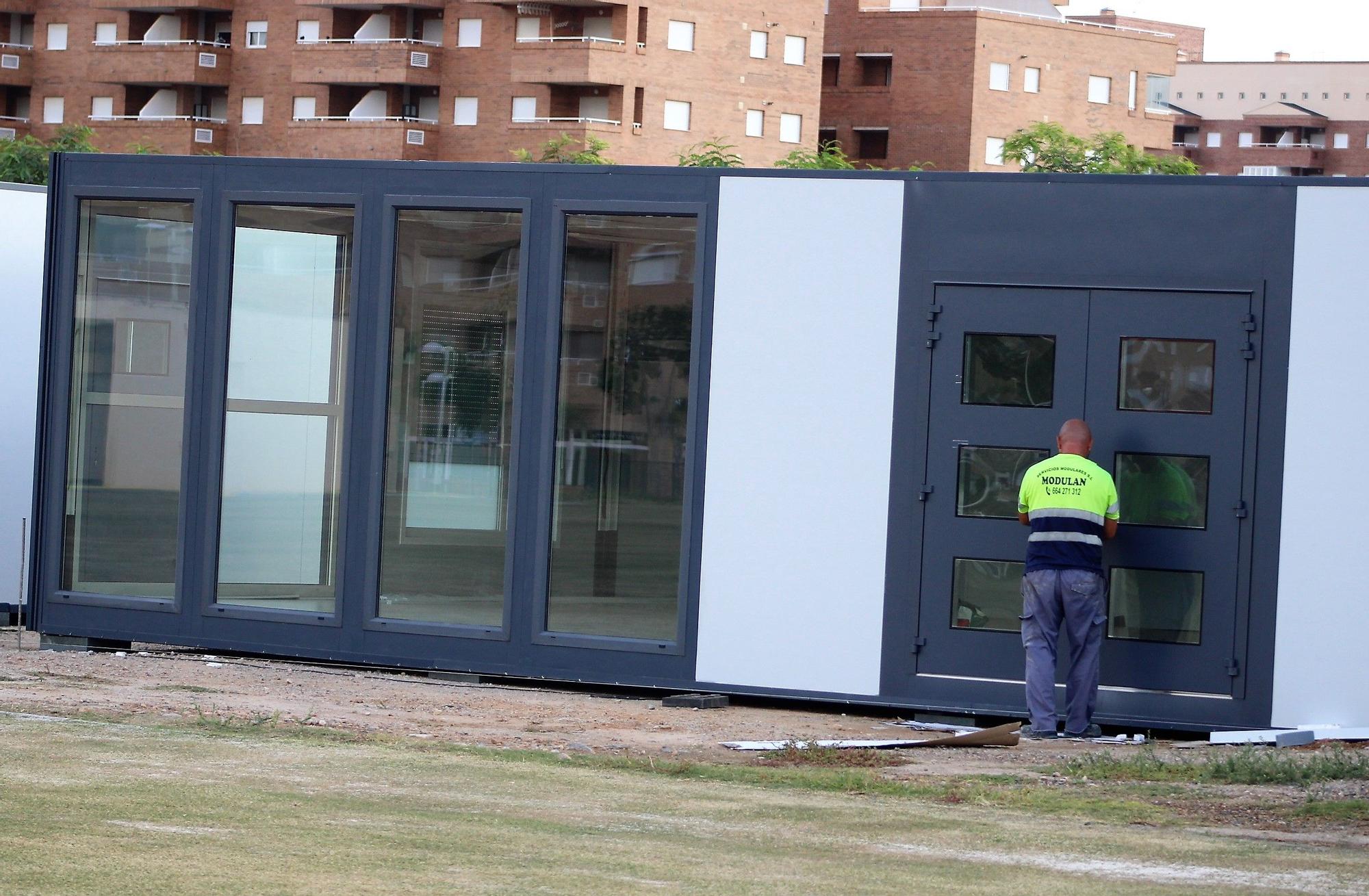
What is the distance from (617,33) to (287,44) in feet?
43.9

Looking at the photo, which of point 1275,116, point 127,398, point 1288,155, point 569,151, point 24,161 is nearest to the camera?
point 127,398

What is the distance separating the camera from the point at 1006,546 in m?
10.3

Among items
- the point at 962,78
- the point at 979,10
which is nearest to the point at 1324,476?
the point at 962,78

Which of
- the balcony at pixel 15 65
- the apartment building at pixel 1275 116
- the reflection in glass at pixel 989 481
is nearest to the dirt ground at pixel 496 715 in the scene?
the reflection in glass at pixel 989 481

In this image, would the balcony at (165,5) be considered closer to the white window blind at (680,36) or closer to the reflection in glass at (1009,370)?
the white window blind at (680,36)

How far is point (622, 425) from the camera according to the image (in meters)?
11.0

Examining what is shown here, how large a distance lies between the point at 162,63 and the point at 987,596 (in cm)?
6814

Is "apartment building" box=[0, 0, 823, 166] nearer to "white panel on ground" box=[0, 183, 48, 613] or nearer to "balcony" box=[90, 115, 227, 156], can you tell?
"balcony" box=[90, 115, 227, 156]

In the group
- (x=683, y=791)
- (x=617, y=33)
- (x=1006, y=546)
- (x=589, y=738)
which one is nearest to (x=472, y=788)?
(x=683, y=791)

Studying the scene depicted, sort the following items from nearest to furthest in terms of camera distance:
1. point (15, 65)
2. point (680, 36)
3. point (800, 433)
Answer: point (800, 433)
point (680, 36)
point (15, 65)

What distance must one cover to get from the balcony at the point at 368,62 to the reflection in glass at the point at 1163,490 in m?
60.8

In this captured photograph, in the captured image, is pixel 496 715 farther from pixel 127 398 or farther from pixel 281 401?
pixel 127 398

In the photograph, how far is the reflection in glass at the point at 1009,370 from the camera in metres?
10.2

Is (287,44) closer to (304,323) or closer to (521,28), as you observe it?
(521,28)
